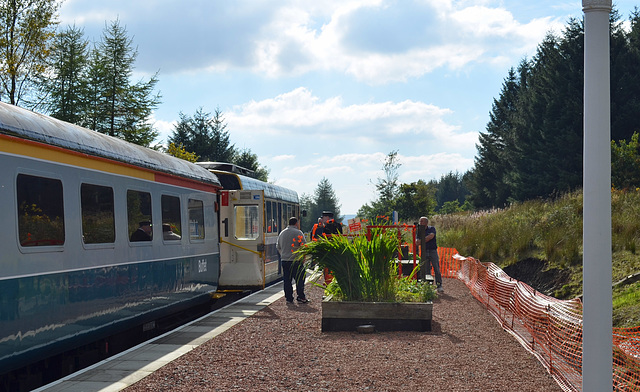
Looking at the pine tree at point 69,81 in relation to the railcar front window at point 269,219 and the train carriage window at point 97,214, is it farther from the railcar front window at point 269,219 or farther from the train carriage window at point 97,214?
the train carriage window at point 97,214

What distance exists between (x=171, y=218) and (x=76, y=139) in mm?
3287

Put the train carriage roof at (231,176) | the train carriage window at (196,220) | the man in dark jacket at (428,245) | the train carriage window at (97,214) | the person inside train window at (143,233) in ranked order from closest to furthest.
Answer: the train carriage window at (97,214), the person inside train window at (143,233), the train carriage window at (196,220), the man in dark jacket at (428,245), the train carriage roof at (231,176)

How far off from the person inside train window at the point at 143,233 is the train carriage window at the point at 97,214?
2.25 ft

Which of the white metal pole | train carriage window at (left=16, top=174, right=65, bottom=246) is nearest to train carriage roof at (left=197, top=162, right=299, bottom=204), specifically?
train carriage window at (left=16, top=174, right=65, bottom=246)

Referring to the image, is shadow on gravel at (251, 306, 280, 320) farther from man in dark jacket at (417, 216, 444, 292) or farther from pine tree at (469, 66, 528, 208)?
pine tree at (469, 66, 528, 208)

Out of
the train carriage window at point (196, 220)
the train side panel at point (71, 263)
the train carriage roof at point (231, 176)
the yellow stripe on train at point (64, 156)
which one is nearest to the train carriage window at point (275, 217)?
the train carriage roof at point (231, 176)

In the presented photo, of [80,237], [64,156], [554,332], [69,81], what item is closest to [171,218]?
[80,237]

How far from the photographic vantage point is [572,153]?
136 feet

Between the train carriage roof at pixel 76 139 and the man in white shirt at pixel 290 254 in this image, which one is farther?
the man in white shirt at pixel 290 254

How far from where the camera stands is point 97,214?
8430mm

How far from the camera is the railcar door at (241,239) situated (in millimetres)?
15000

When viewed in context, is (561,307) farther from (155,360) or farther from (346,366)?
(155,360)

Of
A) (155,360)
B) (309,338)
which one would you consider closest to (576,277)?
(309,338)

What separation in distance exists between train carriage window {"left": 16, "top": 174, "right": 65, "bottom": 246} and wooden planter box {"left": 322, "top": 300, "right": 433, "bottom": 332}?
421 centimetres
